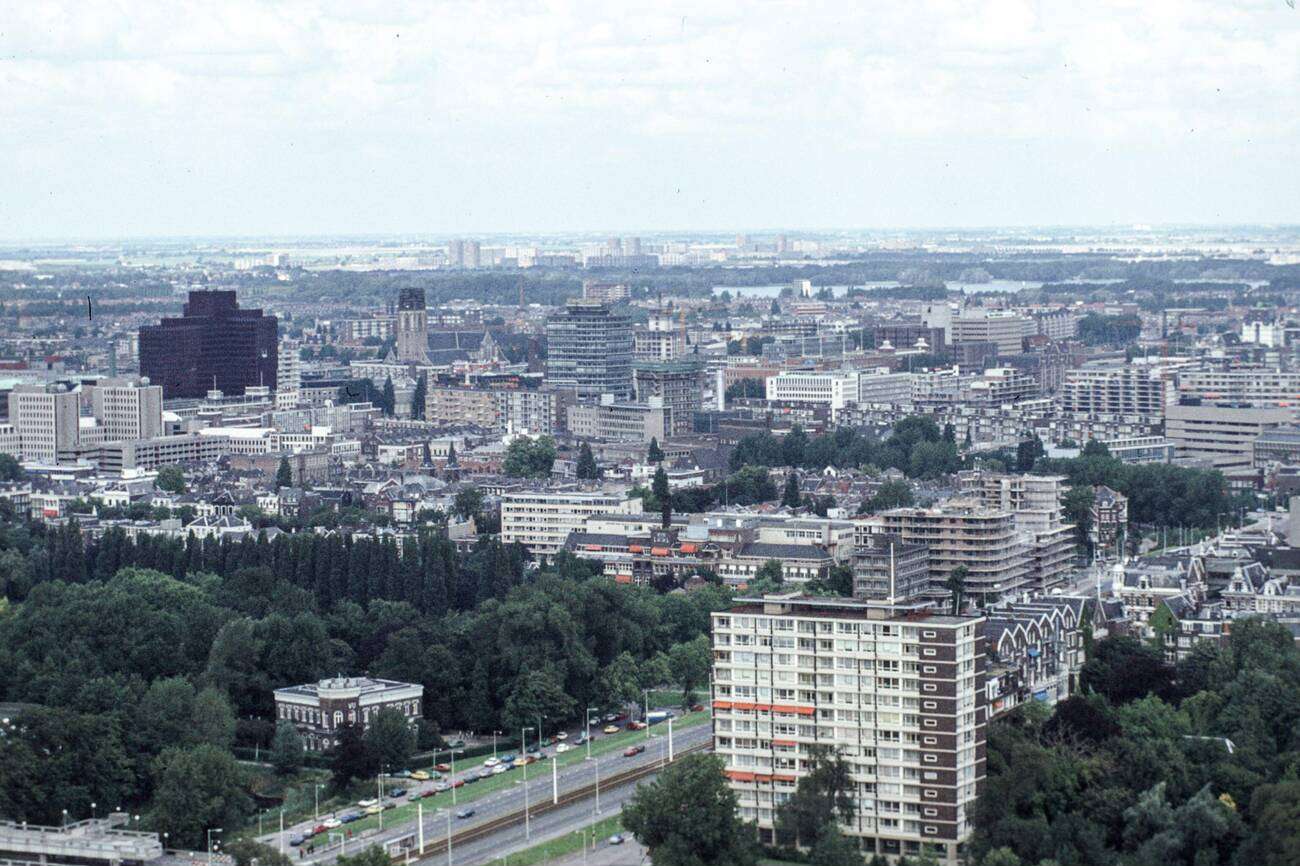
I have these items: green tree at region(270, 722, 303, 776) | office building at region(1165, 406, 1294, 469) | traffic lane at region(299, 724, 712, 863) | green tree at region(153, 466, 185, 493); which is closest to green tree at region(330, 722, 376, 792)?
green tree at region(270, 722, 303, 776)

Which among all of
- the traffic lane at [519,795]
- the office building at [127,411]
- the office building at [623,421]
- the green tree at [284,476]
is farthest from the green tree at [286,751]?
the office building at [623,421]

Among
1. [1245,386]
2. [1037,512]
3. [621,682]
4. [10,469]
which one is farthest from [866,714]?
Answer: [1245,386]

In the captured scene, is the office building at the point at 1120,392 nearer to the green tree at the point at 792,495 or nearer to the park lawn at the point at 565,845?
the green tree at the point at 792,495

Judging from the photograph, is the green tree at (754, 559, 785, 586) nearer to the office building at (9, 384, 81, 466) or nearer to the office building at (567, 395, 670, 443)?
the office building at (567, 395, 670, 443)

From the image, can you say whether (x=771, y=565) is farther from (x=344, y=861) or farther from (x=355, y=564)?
(x=344, y=861)

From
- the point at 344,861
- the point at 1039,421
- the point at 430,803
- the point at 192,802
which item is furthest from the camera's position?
the point at 1039,421

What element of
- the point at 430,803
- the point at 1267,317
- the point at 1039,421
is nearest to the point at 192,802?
the point at 430,803
